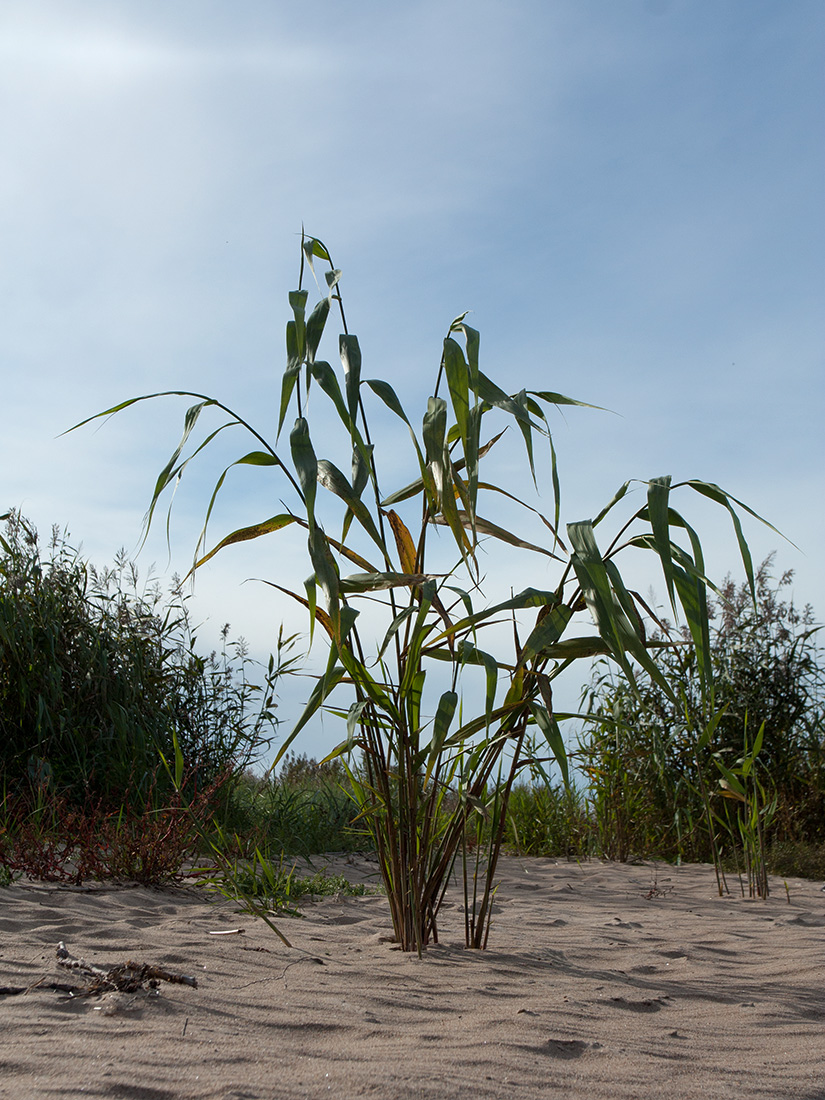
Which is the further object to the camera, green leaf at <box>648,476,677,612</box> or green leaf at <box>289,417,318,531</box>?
green leaf at <box>648,476,677,612</box>

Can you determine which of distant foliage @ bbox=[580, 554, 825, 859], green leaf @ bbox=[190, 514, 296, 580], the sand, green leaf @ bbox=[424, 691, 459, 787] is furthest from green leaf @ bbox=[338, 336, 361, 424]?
distant foliage @ bbox=[580, 554, 825, 859]

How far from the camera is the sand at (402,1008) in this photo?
5.00 feet

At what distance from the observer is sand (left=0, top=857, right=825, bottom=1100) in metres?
1.52

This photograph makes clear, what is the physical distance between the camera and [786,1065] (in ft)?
5.90

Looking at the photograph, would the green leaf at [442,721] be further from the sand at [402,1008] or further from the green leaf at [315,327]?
the green leaf at [315,327]

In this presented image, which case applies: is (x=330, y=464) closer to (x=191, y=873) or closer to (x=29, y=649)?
(x=191, y=873)

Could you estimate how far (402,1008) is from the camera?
203cm

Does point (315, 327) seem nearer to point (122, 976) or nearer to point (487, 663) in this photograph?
point (487, 663)

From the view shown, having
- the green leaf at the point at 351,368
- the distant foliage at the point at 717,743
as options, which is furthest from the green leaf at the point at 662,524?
the distant foliage at the point at 717,743

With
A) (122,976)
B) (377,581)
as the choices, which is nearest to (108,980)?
(122,976)

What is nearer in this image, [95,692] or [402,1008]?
[402,1008]

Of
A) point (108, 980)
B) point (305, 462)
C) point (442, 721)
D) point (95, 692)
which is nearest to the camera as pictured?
point (108, 980)

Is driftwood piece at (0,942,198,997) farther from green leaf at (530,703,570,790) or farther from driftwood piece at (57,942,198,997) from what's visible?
green leaf at (530,703,570,790)

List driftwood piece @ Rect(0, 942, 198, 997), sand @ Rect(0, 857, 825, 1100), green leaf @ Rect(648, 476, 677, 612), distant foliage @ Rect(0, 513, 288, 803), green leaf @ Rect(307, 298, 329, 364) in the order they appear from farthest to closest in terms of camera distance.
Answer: distant foliage @ Rect(0, 513, 288, 803) < green leaf @ Rect(307, 298, 329, 364) < green leaf @ Rect(648, 476, 677, 612) < driftwood piece @ Rect(0, 942, 198, 997) < sand @ Rect(0, 857, 825, 1100)
